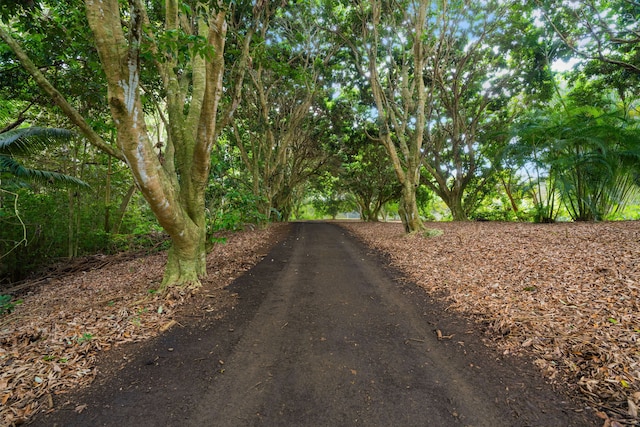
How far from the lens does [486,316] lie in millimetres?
3641

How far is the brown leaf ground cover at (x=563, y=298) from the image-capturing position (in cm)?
238

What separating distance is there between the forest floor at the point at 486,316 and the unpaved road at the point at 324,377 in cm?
14

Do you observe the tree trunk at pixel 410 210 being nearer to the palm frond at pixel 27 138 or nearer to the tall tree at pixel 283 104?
the tall tree at pixel 283 104

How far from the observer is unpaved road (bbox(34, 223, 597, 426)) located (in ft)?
6.88

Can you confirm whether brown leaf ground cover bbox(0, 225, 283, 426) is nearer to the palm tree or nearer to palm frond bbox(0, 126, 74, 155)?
the palm tree

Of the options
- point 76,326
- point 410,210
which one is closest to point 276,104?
point 410,210

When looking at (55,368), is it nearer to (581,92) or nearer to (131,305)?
(131,305)

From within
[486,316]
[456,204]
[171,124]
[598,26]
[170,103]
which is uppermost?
[598,26]

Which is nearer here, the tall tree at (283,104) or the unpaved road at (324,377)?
the unpaved road at (324,377)

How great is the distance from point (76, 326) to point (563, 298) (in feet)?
22.3

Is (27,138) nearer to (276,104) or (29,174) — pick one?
(29,174)

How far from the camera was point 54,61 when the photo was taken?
21.5 ft

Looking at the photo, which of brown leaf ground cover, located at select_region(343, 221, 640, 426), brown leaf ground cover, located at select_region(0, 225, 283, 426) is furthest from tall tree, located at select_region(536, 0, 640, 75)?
brown leaf ground cover, located at select_region(0, 225, 283, 426)

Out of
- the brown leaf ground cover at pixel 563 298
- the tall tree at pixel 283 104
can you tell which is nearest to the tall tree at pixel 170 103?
the tall tree at pixel 283 104
